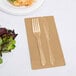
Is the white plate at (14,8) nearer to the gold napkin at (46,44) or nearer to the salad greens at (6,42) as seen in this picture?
the gold napkin at (46,44)

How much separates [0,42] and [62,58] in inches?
9.8

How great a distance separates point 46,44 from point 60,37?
0.08 meters

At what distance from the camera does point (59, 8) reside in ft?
3.18

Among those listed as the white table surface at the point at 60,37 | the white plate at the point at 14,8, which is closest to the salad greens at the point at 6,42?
the white table surface at the point at 60,37

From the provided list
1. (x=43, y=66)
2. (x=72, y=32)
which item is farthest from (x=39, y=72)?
(x=72, y=32)

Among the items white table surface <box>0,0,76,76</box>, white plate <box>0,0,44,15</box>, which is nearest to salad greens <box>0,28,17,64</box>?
white table surface <box>0,0,76,76</box>

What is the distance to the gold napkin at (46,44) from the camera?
76cm

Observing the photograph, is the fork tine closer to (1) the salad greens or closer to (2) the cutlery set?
(2) the cutlery set

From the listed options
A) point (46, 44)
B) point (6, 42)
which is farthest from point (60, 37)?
point (6, 42)

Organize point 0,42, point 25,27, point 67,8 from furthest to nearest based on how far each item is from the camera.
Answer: point 67,8
point 25,27
point 0,42

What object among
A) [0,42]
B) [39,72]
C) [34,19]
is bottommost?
[39,72]

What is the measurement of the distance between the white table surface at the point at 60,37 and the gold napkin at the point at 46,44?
0.06ft

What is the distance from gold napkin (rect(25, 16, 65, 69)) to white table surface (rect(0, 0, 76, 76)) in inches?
0.7

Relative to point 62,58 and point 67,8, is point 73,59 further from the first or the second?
point 67,8
